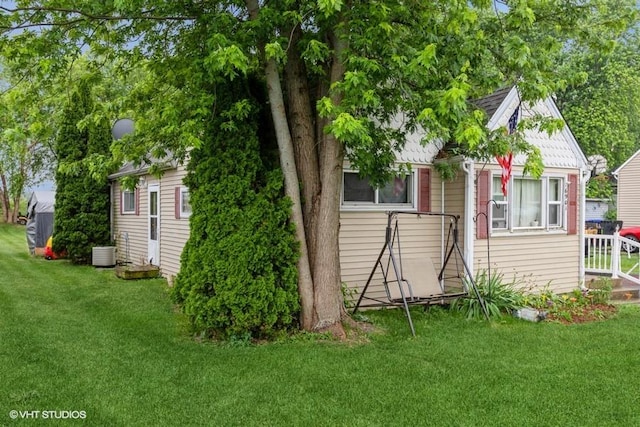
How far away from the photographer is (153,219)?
1148 cm

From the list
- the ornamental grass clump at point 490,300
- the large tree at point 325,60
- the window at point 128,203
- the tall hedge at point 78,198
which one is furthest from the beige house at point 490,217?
the tall hedge at point 78,198

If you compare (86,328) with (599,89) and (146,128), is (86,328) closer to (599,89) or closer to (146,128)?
(146,128)

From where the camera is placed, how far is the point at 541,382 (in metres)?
4.57

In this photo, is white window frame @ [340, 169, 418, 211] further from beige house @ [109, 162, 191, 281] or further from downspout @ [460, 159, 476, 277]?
beige house @ [109, 162, 191, 281]

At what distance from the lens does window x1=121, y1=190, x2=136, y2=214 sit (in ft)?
41.6

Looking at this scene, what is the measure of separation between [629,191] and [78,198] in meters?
21.6

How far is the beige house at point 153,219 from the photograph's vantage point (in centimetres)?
994

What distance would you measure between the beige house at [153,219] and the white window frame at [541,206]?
5.27 metres

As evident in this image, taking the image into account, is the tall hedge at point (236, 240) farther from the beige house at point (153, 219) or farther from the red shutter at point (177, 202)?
the red shutter at point (177, 202)

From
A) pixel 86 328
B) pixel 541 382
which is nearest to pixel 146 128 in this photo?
pixel 86 328

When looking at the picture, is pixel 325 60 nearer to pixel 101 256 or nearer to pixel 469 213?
pixel 469 213

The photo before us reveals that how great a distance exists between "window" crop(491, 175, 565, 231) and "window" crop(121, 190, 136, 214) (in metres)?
8.27

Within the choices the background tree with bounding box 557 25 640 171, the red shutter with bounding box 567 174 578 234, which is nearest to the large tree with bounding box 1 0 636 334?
the red shutter with bounding box 567 174 578 234

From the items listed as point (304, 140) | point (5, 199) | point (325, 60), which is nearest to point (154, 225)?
point (304, 140)
